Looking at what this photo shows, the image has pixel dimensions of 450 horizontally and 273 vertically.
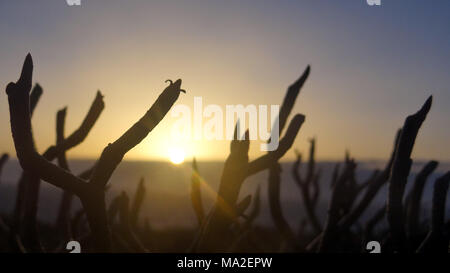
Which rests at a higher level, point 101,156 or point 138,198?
point 101,156

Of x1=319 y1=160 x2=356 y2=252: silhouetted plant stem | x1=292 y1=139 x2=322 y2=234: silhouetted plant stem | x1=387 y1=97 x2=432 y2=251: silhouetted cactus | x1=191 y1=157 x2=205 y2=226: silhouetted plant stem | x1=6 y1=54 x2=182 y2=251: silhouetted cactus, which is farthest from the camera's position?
x1=292 y1=139 x2=322 y2=234: silhouetted plant stem

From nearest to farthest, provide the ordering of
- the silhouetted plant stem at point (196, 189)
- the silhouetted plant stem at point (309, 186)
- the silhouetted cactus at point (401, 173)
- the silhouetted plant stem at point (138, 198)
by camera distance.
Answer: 1. the silhouetted cactus at point (401, 173)
2. the silhouetted plant stem at point (196, 189)
3. the silhouetted plant stem at point (138, 198)
4. the silhouetted plant stem at point (309, 186)

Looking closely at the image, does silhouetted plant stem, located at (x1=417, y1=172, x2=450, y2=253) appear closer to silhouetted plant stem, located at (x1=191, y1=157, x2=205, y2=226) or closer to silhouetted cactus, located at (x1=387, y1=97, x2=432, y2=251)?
silhouetted cactus, located at (x1=387, y1=97, x2=432, y2=251)

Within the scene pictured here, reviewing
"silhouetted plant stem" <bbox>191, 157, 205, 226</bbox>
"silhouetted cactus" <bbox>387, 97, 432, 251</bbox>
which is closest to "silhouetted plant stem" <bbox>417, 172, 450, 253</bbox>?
"silhouetted cactus" <bbox>387, 97, 432, 251</bbox>

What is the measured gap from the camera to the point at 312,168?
3.79m

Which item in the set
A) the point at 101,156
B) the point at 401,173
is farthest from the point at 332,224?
the point at 101,156

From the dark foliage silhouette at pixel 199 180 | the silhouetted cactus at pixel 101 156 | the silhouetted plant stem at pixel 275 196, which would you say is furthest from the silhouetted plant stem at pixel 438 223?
the silhouetted cactus at pixel 101 156

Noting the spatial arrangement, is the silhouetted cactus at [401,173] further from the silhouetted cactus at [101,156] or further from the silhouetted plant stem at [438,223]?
the silhouetted cactus at [101,156]

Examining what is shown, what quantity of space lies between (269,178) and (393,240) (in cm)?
78

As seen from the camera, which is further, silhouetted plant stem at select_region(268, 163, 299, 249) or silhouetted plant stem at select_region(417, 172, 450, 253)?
silhouetted plant stem at select_region(268, 163, 299, 249)

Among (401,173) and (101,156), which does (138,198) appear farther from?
(401,173)

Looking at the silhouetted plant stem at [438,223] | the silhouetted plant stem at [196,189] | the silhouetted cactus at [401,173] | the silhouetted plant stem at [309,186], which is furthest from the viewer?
the silhouetted plant stem at [309,186]
